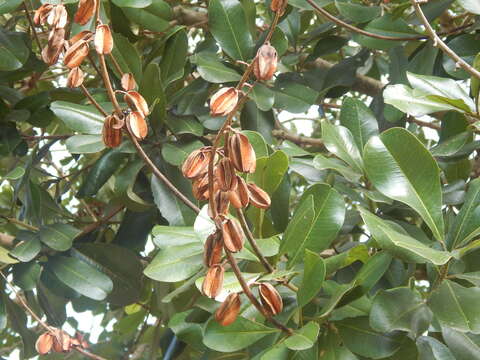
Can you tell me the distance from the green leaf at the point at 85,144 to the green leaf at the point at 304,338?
415 millimetres

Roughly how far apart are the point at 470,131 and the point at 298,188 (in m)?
0.92

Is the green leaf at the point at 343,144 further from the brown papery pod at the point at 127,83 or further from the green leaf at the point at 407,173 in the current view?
the brown papery pod at the point at 127,83

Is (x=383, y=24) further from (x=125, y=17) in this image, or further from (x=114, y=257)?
(x=114, y=257)

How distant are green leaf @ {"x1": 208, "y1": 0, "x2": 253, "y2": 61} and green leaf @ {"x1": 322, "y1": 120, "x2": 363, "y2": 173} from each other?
0.20 meters

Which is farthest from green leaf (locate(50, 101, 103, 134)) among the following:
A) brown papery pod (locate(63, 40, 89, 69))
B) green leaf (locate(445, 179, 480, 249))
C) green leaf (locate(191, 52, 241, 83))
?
green leaf (locate(445, 179, 480, 249))

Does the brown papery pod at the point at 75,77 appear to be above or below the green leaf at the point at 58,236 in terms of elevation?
above

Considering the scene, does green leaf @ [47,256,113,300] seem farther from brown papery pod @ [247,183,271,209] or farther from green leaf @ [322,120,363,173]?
brown papery pod @ [247,183,271,209]

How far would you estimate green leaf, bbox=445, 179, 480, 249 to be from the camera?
64cm

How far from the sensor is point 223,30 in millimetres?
938

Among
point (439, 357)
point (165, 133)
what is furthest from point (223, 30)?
point (439, 357)

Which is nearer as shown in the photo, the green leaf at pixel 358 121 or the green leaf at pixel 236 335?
the green leaf at pixel 236 335

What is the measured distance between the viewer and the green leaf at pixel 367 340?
2.09 feet

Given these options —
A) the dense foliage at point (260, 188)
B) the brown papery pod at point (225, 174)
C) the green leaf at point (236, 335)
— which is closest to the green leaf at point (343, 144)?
the dense foliage at point (260, 188)

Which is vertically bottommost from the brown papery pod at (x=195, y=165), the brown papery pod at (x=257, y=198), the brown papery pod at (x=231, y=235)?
the brown papery pod at (x=257, y=198)
